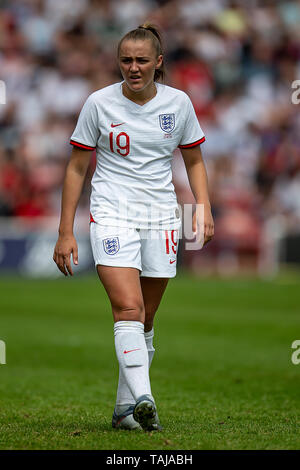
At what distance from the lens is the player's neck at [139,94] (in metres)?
5.32

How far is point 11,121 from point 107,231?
15.5 metres

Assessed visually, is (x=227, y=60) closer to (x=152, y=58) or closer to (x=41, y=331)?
(x=41, y=331)

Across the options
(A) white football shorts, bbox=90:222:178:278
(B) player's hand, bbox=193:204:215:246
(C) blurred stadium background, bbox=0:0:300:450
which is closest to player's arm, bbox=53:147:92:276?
(A) white football shorts, bbox=90:222:178:278

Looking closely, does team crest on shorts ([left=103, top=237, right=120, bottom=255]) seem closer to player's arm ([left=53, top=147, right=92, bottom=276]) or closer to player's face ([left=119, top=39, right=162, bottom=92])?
player's arm ([left=53, top=147, right=92, bottom=276])

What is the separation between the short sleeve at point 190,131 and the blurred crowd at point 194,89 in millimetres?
13500

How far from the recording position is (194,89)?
21.9 m

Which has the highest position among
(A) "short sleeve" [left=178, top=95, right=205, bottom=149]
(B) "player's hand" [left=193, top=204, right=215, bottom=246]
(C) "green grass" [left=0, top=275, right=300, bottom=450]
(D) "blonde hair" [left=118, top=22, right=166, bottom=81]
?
(D) "blonde hair" [left=118, top=22, right=166, bottom=81]

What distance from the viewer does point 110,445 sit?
4703 millimetres

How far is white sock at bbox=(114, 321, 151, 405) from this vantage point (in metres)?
5.10

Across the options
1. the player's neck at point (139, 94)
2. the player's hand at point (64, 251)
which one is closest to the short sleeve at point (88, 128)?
the player's neck at point (139, 94)

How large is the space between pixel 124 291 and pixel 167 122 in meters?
1.04

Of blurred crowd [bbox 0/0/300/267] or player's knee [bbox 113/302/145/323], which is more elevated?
blurred crowd [bbox 0/0/300/267]

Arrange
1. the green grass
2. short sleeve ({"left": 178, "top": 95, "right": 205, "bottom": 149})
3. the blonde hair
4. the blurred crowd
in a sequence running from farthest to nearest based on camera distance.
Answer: the blurred crowd, short sleeve ({"left": 178, "top": 95, "right": 205, "bottom": 149}), the blonde hair, the green grass

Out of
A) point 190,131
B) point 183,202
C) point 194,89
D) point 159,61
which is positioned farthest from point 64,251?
point 194,89
